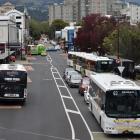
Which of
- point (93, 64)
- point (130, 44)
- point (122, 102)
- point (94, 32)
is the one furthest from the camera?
point (94, 32)

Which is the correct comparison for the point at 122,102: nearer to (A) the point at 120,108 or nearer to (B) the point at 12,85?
(A) the point at 120,108

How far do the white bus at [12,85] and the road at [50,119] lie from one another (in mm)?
728

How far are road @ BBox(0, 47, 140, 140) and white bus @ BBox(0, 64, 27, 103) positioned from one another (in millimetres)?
728

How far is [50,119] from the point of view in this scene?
32656mm

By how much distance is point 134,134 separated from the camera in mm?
26859

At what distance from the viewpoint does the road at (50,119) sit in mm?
27062

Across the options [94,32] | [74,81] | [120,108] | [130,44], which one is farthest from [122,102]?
[94,32]

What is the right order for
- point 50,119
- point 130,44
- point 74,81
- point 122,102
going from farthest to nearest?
1. point 130,44
2. point 74,81
3. point 50,119
4. point 122,102

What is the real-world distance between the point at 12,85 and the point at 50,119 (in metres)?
6.21

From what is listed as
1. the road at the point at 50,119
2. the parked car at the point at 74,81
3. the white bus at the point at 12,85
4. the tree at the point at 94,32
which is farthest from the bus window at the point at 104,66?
the tree at the point at 94,32

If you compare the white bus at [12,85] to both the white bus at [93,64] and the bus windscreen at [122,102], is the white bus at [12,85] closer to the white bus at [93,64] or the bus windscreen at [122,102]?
the bus windscreen at [122,102]

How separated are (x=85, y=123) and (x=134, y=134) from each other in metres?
4.86

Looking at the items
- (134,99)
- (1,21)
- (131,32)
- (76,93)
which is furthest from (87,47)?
(134,99)

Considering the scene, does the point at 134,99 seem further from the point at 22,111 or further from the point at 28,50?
the point at 28,50
